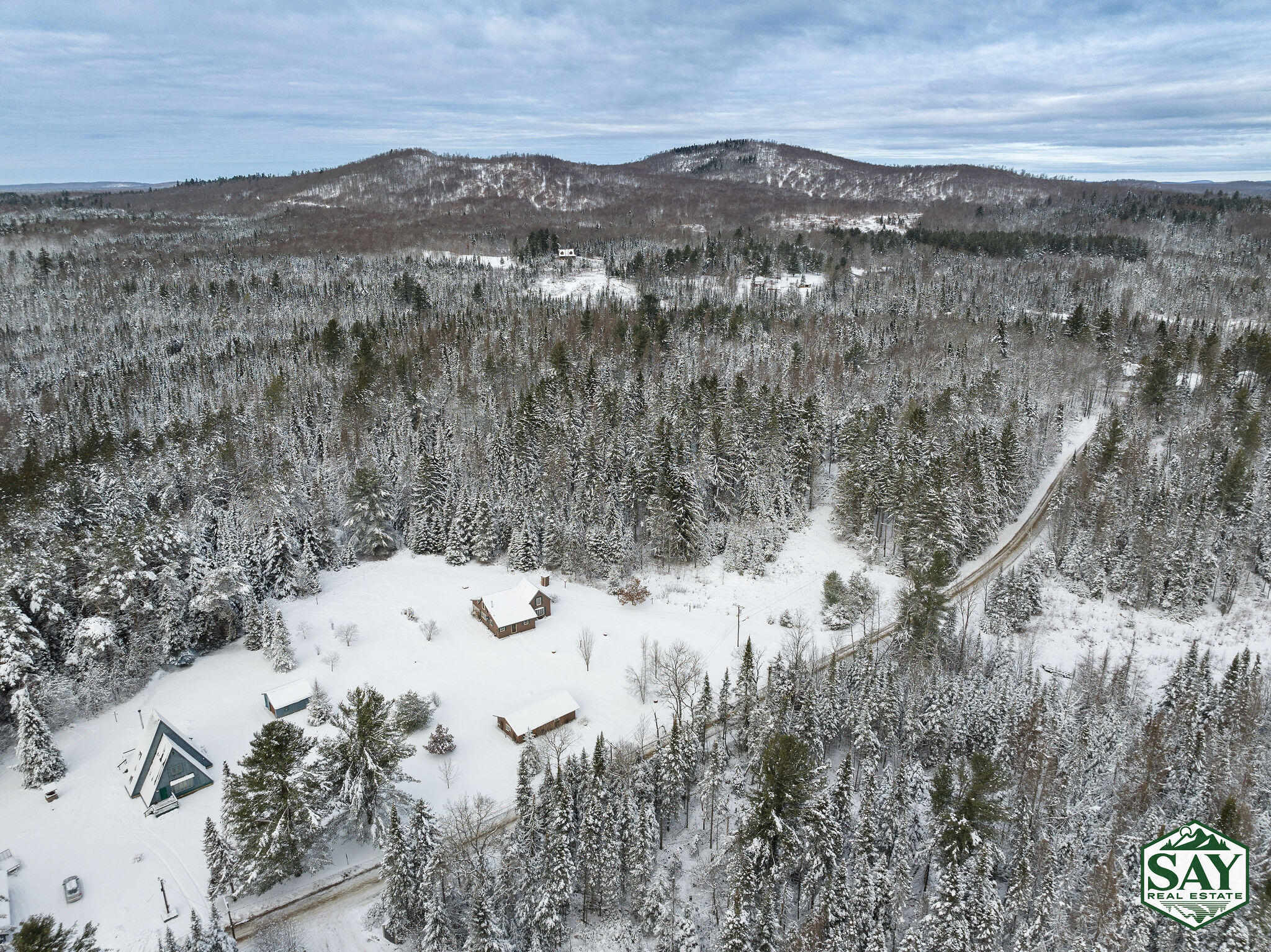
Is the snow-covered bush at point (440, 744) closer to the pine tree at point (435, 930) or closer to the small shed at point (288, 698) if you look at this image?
the small shed at point (288, 698)

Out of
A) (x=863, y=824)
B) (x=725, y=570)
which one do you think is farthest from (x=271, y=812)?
(x=725, y=570)

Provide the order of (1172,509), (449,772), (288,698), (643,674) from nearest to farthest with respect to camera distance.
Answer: (449,772)
(288,698)
(643,674)
(1172,509)

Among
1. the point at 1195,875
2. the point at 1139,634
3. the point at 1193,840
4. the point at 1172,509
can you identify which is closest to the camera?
the point at 1195,875

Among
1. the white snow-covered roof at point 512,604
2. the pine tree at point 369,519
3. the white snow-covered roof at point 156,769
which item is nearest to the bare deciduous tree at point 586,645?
the white snow-covered roof at point 512,604

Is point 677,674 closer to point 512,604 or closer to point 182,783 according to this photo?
point 512,604

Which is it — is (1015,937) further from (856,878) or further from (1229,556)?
(1229,556)

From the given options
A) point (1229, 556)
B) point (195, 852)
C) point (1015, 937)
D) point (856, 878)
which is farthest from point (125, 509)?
point (1229, 556)
